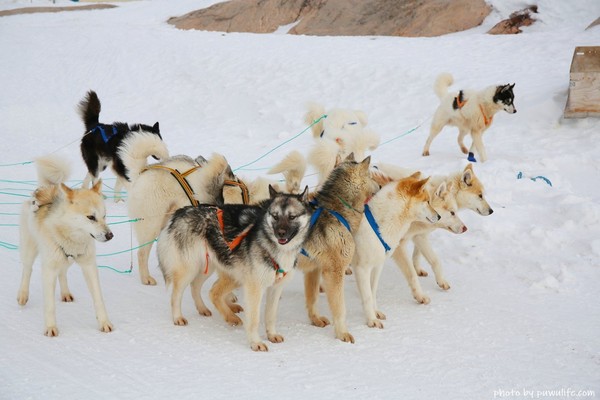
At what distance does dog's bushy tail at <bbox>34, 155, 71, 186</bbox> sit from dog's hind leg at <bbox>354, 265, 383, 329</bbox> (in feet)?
7.21

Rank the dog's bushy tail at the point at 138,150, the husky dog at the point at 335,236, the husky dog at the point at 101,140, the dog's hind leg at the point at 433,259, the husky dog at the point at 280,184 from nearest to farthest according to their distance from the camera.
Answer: the husky dog at the point at 335,236, the husky dog at the point at 280,184, the dog's hind leg at the point at 433,259, the dog's bushy tail at the point at 138,150, the husky dog at the point at 101,140

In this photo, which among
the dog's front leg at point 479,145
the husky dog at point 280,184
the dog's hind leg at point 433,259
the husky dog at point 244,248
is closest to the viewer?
the husky dog at point 244,248

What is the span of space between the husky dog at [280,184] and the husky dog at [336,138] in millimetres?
196

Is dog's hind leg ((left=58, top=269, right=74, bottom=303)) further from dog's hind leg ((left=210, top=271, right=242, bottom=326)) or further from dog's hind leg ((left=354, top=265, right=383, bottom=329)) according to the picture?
dog's hind leg ((left=354, top=265, right=383, bottom=329))

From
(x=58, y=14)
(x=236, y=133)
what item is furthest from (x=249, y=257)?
(x=58, y=14)

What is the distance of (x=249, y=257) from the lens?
3789 mm

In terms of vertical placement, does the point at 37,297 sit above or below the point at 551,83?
below

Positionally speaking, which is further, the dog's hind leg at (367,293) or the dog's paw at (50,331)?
the dog's hind leg at (367,293)

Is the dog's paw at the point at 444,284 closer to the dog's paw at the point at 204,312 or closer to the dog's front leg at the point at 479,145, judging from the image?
the dog's paw at the point at 204,312

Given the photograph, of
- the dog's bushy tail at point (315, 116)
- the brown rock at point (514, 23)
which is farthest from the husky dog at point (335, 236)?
the brown rock at point (514, 23)

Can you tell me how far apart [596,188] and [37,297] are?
18.3 ft

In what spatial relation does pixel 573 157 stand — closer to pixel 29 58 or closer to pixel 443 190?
pixel 443 190

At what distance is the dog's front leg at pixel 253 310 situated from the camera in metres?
3.74

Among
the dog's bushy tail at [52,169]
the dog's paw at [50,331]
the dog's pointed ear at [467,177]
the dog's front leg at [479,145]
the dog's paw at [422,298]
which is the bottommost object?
the dog's paw at [422,298]
